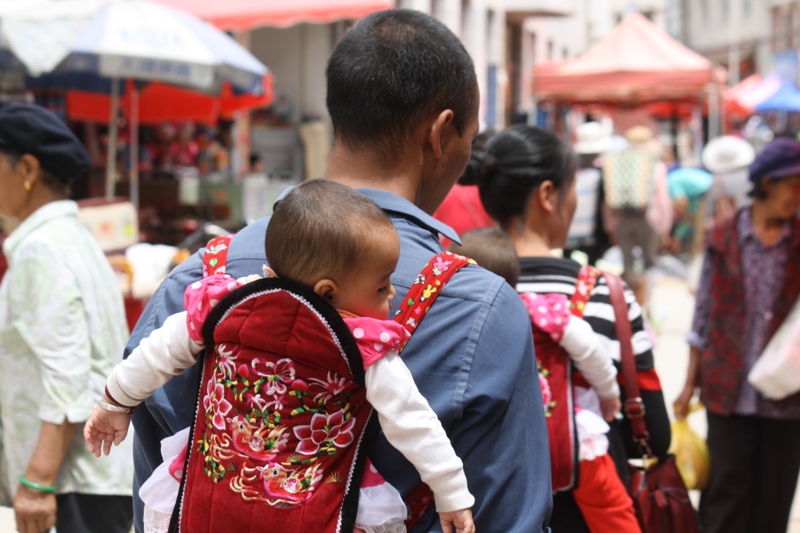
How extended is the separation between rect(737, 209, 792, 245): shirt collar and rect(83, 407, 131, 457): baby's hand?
305cm

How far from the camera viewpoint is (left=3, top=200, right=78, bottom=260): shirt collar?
2.96 meters

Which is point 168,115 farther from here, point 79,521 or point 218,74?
point 79,521

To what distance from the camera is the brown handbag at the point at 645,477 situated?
267cm

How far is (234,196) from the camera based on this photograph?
9789 mm

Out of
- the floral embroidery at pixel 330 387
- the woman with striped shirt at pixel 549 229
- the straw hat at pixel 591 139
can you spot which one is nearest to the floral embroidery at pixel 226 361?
the floral embroidery at pixel 330 387

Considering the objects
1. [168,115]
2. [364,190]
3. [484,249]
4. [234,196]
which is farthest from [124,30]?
[364,190]

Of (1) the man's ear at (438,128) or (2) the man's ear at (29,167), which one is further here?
(2) the man's ear at (29,167)

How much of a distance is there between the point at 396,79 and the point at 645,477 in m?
1.75

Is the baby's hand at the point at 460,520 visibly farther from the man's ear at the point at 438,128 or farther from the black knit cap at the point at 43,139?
the black knit cap at the point at 43,139

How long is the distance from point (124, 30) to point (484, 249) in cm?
482

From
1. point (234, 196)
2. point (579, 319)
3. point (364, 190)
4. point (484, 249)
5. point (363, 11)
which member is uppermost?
point (363, 11)

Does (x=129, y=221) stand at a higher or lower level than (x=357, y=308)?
lower

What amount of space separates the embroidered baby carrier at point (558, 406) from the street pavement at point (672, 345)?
3099 millimetres

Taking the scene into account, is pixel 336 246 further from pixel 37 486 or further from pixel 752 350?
pixel 752 350
